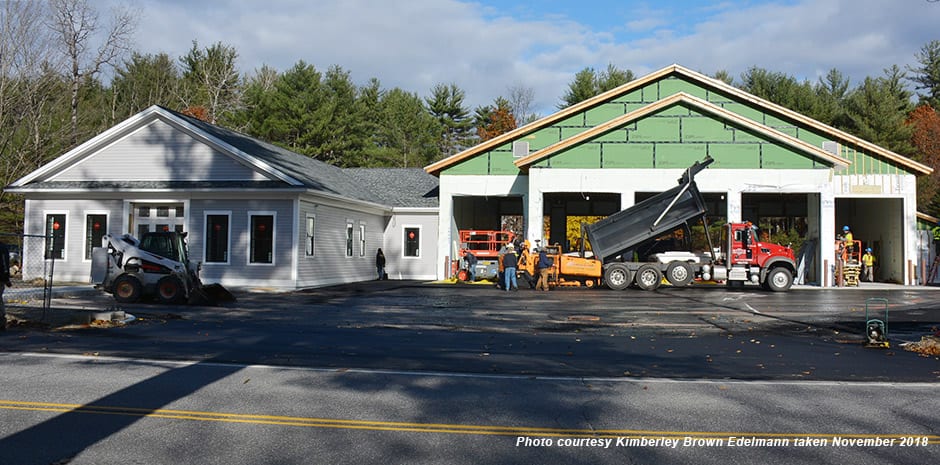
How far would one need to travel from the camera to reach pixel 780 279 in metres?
26.1

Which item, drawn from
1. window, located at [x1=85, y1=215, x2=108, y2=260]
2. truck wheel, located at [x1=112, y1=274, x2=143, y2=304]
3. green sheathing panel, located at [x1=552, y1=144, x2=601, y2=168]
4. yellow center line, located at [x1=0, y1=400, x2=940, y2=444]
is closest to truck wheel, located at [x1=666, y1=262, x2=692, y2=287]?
green sheathing panel, located at [x1=552, y1=144, x2=601, y2=168]

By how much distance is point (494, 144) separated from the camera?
34406 millimetres

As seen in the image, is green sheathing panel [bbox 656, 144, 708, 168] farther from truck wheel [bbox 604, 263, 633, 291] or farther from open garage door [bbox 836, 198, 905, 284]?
open garage door [bbox 836, 198, 905, 284]

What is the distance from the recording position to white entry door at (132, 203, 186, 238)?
1096 inches

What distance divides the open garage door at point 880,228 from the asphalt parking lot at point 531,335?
36.2 ft

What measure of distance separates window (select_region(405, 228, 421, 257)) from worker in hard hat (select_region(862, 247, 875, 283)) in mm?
21545

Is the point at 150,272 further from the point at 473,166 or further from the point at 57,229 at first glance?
the point at 473,166

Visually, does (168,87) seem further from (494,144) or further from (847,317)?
(847,317)

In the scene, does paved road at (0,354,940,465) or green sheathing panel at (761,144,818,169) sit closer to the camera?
paved road at (0,354,940,465)

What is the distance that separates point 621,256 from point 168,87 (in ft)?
145

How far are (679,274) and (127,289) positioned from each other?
62.4ft

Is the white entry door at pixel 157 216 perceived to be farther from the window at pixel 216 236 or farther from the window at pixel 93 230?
the window at pixel 216 236

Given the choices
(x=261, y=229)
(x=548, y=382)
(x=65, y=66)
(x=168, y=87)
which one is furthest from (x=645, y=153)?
(x=168, y=87)

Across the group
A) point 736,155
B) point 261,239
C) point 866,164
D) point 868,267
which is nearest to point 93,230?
point 261,239
